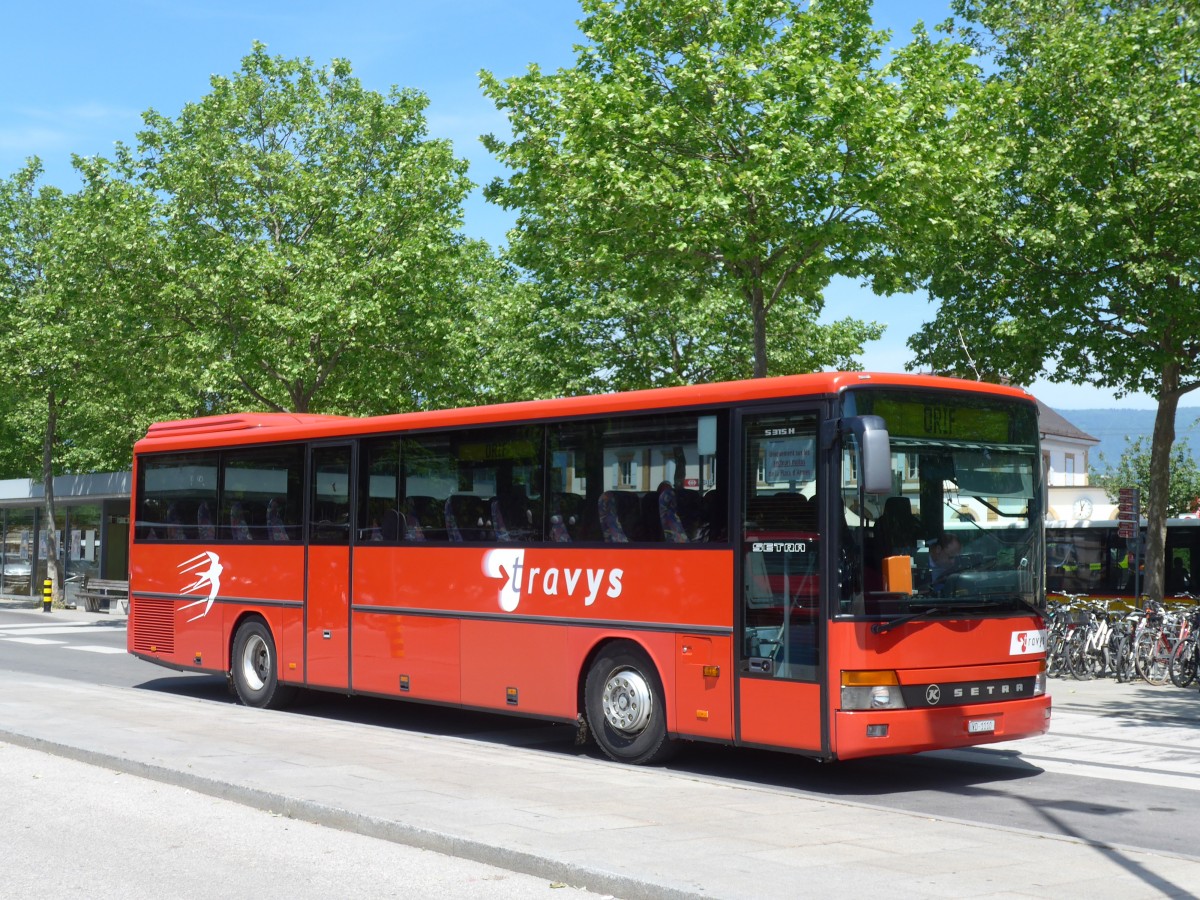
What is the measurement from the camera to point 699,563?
10883mm

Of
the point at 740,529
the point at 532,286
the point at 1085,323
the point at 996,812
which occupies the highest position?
the point at 532,286

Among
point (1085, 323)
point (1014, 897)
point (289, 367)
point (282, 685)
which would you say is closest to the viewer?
point (1014, 897)

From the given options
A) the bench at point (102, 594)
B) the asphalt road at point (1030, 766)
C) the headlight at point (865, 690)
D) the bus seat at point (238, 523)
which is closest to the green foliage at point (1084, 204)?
the asphalt road at point (1030, 766)

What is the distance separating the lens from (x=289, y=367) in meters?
28.7

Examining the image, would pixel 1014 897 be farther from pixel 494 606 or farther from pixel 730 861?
pixel 494 606

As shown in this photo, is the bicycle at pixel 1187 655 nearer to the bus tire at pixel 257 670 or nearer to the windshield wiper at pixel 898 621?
the windshield wiper at pixel 898 621

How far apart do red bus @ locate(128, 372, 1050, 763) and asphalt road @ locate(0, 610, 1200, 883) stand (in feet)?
1.62

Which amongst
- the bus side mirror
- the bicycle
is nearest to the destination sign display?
→ the bus side mirror

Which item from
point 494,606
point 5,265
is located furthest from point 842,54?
point 5,265

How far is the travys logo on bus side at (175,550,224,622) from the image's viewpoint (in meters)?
16.4

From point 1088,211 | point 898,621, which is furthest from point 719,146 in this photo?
point 898,621

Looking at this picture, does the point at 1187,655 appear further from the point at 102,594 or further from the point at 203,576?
the point at 102,594

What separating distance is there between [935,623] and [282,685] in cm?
808

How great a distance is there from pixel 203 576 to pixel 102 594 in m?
22.8
